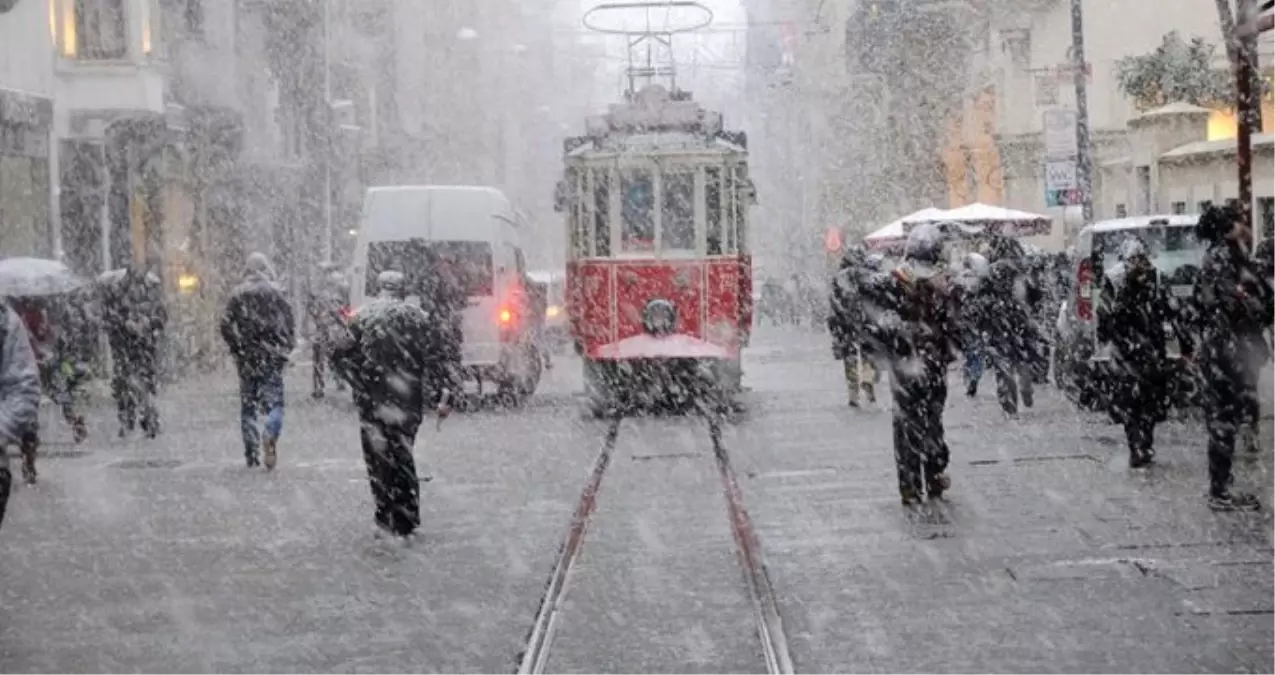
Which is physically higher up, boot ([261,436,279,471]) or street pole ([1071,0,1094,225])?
street pole ([1071,0,1094,225])

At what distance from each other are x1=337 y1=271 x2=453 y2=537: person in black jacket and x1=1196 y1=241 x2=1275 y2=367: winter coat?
4.77 m

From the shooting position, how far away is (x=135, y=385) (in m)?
21.1

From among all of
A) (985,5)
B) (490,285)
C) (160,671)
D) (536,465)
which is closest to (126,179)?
(490,285)

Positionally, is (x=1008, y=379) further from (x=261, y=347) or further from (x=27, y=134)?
(x=27, y=134)

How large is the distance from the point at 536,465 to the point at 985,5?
32692 millimetres

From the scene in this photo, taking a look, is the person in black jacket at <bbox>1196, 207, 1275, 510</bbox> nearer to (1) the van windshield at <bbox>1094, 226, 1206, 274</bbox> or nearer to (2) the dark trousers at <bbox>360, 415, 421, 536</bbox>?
(2) the dark trousers at <bbox>360, 415, 421, 536</bbox>

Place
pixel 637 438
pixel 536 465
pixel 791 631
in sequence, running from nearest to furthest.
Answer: pixel 791 631, pixel 536 465, pixel 637 438

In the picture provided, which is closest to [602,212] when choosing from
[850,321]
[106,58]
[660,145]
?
[660,145]

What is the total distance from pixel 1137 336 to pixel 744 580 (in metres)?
5.29

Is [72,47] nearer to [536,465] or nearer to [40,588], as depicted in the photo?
[536,465]

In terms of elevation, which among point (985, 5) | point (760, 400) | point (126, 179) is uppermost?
point (985, 5)

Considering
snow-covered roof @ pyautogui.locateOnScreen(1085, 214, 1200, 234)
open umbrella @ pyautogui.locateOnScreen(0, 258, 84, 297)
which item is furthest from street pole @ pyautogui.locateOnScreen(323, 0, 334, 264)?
snow-covered roof @ pyautogui.locateOnScreen(1085, 214, 1200, 234)

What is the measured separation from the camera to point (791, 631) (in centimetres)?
902

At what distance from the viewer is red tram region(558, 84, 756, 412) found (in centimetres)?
2347
